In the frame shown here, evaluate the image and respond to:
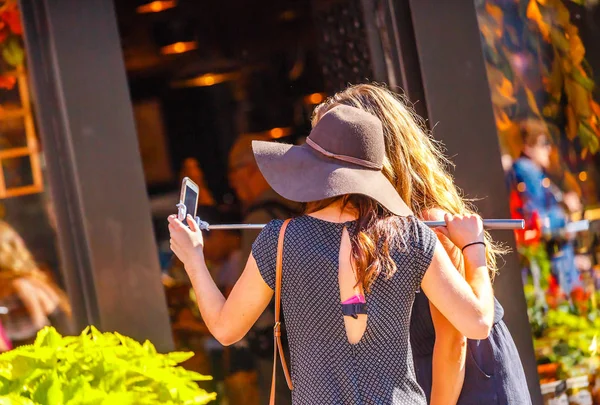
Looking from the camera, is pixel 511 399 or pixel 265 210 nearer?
pixel 511 399

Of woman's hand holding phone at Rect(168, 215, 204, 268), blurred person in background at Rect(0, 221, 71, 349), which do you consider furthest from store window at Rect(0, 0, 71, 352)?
woman's hand holding phone at Rect(168, 215, 204, 268)

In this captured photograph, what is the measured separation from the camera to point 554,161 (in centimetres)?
472

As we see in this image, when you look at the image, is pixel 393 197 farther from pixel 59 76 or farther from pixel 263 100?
pixel 263 100

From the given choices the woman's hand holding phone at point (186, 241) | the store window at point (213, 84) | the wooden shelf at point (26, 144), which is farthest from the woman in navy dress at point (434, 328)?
the store window at point (213, 84)

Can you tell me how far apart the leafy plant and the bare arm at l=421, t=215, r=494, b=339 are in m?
0.67

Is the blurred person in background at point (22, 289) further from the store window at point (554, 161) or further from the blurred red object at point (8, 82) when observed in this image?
the store window at point (554, 161)

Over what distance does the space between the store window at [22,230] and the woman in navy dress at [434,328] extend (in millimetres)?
1632

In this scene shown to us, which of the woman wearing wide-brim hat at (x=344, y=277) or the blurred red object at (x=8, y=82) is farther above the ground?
the blurred red object at (x=8, y=82)

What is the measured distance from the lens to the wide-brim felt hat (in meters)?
2.17

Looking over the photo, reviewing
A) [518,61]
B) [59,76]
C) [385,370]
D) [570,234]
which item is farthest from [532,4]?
[385,370]

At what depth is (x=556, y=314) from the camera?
4.65 meters

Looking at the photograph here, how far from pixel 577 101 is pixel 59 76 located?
9.15 ft

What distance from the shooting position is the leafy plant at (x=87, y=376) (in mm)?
2066

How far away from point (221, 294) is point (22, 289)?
1774mm
